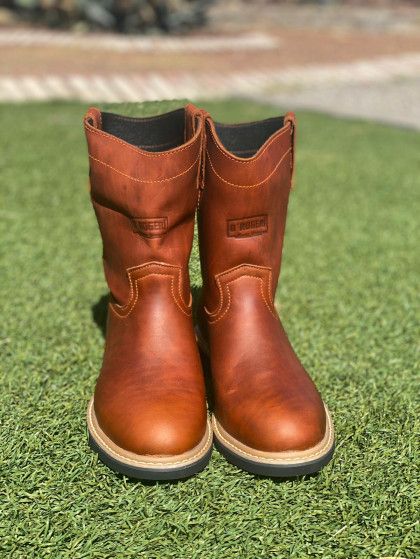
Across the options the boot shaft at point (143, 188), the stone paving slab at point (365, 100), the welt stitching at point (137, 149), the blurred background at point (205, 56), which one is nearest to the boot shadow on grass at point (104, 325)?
the boot shaft at point (143, 188)

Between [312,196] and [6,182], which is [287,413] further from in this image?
[6,182]

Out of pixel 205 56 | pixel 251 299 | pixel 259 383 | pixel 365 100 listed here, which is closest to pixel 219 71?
pixel 205 56

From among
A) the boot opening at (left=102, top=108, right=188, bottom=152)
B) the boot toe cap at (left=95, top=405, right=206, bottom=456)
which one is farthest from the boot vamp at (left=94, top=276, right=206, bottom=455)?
the boot opening at (left=102, top=108, right=188, bottom=152)

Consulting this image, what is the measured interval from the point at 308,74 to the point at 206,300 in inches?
260

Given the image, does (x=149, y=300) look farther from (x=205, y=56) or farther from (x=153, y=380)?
(x=205, y=56)

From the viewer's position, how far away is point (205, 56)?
812 centimetres

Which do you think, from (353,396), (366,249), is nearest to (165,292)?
(353,396)

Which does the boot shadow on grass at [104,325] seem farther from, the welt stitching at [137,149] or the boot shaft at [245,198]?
the welt stitching at [137,149]

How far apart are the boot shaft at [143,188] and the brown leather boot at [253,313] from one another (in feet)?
0.24

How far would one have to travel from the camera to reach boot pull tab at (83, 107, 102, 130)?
4.85ft

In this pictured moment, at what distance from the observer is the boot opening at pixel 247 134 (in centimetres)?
155

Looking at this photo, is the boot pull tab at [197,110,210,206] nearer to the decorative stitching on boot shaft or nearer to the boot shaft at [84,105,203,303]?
the boot shaft at [84,105,203,303]

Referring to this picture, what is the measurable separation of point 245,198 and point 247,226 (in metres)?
0.08

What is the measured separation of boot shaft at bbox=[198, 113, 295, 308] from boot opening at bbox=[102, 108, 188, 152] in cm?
11
